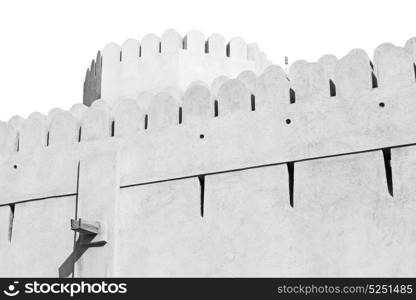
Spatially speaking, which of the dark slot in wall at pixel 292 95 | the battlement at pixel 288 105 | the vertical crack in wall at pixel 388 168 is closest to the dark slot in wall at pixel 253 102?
the battlement at pixel 288 105

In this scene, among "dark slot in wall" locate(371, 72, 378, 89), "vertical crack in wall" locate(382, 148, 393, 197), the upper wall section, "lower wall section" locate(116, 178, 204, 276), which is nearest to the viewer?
"vertical crack in wall" locate(382, 148, 393, 197)

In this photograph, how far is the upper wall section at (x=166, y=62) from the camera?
11195 mm

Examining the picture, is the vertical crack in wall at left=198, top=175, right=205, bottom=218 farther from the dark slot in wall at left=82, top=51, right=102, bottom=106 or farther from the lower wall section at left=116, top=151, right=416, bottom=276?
the dark slot in wall at left=82, top=51, right=102, bottom=106

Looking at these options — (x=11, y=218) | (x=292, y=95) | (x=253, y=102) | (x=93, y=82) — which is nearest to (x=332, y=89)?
(x=292, y=95)

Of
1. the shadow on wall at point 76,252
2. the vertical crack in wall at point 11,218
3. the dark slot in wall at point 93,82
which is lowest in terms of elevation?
the shadow on wall at point 76,252

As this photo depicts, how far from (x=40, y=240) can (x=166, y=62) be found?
3.64 metres

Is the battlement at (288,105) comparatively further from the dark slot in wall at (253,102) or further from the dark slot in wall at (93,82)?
the dark slot in wall at (93,82)

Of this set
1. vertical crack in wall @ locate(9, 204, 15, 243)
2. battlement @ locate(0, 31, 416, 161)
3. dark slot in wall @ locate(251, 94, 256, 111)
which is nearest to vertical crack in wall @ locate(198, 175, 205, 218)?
battlement @ locate(0, 31, 416, 161)

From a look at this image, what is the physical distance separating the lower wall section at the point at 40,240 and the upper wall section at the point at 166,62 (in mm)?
2596

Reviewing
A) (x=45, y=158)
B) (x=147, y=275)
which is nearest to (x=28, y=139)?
(x=45, y=158)

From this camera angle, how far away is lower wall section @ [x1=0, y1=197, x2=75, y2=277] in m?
8.93

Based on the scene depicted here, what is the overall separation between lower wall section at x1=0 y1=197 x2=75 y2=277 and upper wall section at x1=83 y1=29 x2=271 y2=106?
2.60m

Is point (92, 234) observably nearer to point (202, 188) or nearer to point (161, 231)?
point (161, 231)

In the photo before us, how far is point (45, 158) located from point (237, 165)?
9.51ft
